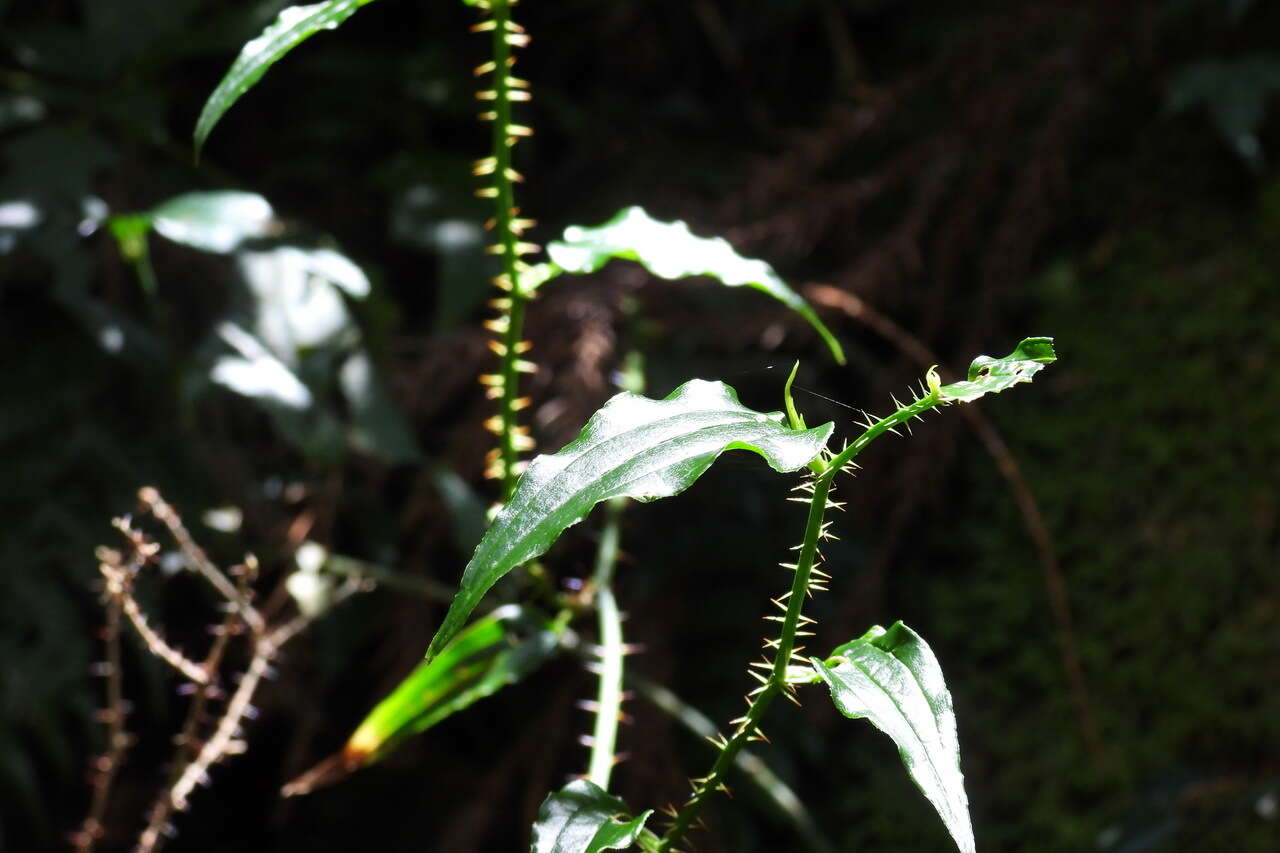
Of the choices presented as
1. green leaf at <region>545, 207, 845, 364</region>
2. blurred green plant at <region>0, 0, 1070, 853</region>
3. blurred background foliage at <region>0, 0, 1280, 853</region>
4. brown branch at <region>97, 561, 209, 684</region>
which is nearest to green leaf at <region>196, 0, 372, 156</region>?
blurred green plant at <region>0, 0, 1070, 853</region>

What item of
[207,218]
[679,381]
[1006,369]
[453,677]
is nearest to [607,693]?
[453,677]

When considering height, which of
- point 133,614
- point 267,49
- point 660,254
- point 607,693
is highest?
point 267,49

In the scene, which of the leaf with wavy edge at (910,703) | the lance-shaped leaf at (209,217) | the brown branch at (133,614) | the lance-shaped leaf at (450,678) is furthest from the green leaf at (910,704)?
the lance-shaped leaf at (209,217)

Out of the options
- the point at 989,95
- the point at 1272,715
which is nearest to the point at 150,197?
the point at 989,95

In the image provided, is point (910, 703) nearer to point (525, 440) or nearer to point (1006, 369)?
point (1006, 369)

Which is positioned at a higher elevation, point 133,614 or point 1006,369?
point 1006,369

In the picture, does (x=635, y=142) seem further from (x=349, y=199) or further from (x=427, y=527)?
(x=427, y=527)

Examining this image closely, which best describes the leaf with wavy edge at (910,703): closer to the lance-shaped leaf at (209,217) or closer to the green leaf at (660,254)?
the green leaf at (660,254)

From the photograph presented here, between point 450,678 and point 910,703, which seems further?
point 450,678
